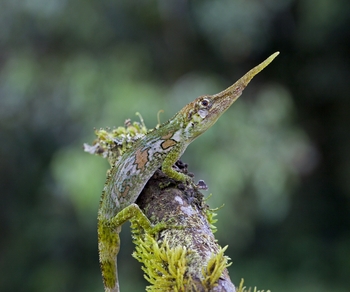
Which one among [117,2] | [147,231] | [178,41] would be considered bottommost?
[147,231]

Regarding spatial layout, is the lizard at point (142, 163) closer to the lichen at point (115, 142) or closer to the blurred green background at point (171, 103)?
the lichen at point (115, 142)

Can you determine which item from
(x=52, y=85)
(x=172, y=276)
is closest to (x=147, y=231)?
(x=172, y=276)

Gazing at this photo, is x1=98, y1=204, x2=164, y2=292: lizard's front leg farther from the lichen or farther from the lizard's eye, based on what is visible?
the lizard's eye

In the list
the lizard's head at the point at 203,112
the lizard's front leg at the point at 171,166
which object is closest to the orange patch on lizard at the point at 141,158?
the lizard's front leg at the point at 171,166

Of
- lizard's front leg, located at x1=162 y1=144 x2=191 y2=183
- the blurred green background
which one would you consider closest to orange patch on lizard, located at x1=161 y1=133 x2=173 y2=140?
lizard's front leg, located at x1=162 y1=144 x2=191 y2=183

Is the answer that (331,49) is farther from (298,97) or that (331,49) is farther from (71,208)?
(71,208)

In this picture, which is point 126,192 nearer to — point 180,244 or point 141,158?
point 141,158

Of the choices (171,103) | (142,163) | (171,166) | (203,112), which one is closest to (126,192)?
(142,163)
